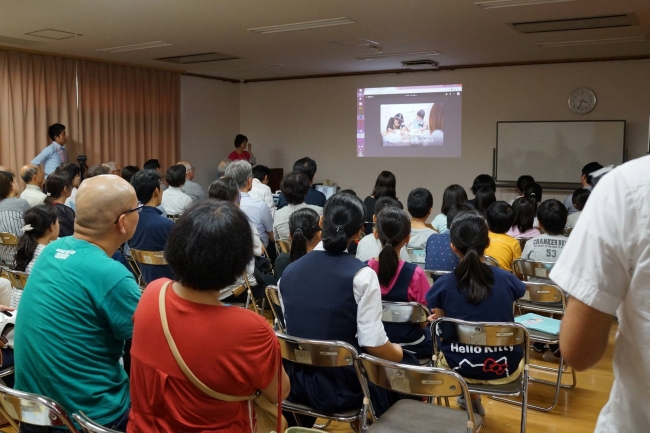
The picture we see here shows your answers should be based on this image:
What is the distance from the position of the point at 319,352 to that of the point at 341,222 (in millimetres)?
539

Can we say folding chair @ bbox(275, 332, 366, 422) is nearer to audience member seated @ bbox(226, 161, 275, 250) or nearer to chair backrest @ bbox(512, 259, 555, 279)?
chair backrest @ bbox(512, 259, 555, 279)

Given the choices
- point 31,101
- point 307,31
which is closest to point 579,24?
point 307,31

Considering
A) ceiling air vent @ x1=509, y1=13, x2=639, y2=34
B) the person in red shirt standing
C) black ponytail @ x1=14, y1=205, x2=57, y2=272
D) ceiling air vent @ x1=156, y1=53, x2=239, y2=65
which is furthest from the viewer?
the person in red shirt standing

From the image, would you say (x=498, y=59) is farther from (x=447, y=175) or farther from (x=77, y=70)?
(x=77, y=70)

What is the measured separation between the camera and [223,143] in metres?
11.1

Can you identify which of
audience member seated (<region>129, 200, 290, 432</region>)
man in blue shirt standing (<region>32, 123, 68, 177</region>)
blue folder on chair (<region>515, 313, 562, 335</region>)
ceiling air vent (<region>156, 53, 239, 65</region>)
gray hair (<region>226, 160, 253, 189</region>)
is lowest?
blue folder on chair (<region>515, 313, 562, 335</region>)

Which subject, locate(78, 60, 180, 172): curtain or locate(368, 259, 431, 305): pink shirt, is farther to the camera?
locate(78, 60, 180, 172): curtain

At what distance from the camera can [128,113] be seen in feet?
30.3

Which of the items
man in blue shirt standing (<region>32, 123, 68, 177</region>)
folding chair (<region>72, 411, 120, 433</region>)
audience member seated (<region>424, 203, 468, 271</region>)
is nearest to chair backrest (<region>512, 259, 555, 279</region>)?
audience member seated (<region>424, 203, 468, 271</region>)

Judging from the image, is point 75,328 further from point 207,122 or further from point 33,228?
point 207,122

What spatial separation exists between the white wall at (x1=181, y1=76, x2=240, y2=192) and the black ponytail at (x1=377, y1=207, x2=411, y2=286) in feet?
26.5

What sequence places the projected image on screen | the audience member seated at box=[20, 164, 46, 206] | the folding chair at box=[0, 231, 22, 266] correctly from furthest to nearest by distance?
the projected image on screen < the audience member seated at box=[20, 164, 46, 206] < the folding chair at box=[0, 231, 22, 266]

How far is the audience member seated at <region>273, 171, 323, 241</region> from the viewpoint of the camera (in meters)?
4.86

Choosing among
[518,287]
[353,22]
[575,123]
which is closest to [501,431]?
[518,287]
